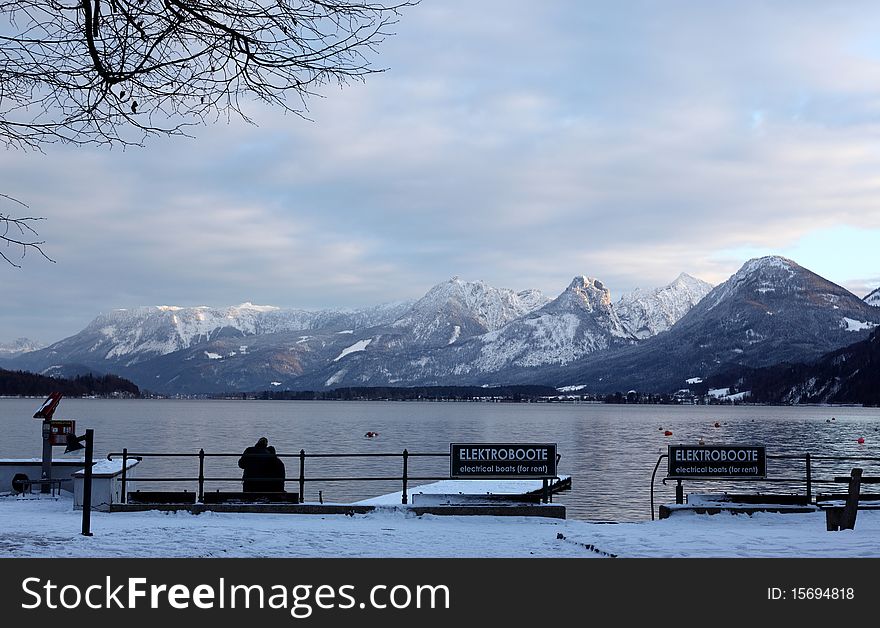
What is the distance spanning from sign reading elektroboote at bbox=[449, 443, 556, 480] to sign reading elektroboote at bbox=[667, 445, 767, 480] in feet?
9.84

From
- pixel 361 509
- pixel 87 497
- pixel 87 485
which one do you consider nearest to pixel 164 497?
pixel 361 509

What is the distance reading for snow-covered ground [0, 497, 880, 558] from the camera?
13336 millimetres

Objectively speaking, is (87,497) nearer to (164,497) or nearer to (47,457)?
(164,497)

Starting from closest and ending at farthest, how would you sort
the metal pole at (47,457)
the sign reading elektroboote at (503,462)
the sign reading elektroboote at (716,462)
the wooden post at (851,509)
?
the wooden post at (851,509), the sign reading elektroboote at (503,462), the sign reading elektroboote at (716,462), the metal pole at (47,457)

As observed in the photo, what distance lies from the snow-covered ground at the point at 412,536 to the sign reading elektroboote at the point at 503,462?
6.33ft

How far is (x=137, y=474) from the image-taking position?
196 feet

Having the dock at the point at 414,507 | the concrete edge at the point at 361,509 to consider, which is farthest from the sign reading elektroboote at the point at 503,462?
the concrete edge at the point at 361,509

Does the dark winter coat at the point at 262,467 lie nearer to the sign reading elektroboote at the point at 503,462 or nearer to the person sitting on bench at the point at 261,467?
the person sitting on bench at the point at 261,467

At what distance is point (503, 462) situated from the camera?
2034 cm

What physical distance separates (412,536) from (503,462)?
522 centimetres

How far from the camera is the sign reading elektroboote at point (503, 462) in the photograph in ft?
66.6

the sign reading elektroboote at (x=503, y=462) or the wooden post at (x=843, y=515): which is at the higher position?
the sign reading elektroboote at (x=503, y=462)
